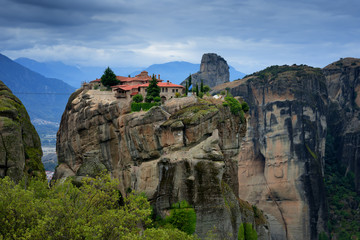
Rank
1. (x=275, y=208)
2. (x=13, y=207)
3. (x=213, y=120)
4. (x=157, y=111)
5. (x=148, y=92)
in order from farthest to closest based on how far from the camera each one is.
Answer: (x=275, y=208)
(x=148, y=92)
(x=157, y=111)
(x=213, y=120)
(x=13, y=207)

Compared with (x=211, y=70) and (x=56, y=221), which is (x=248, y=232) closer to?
(x=56, y=221)

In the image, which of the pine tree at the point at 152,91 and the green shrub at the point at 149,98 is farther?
the pine tree at the point at 152,91

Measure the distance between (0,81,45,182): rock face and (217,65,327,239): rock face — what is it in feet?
208

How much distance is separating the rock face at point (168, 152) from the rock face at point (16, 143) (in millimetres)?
9568

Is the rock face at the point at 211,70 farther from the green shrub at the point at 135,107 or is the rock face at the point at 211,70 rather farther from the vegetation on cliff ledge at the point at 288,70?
the green shrub at the point at 135,107

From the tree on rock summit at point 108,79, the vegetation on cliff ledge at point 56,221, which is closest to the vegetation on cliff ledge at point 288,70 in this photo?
the tree on rock summit at point 108,79

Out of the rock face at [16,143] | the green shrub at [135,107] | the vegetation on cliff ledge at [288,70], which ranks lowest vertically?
the rock face at [16,143]

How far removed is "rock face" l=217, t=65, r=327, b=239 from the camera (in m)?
104

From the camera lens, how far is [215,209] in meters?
53.1

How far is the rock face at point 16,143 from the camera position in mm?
49719

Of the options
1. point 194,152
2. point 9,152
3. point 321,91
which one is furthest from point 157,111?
point 321,91

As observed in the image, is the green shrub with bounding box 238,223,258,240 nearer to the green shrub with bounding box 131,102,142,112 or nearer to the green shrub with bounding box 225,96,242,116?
the green shrub with bounding box 225,96,242,116

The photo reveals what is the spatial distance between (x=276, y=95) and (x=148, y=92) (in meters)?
53.2

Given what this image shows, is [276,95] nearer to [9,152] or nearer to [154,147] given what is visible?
[154,147]
